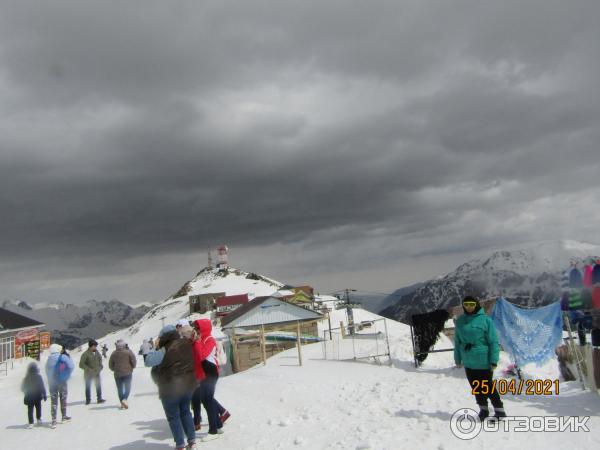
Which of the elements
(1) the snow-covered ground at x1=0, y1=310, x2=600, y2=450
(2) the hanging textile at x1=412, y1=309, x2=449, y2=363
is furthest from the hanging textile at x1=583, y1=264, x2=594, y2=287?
(2) the hanging textile at x1=412, y1=309, x2=449, y2=363

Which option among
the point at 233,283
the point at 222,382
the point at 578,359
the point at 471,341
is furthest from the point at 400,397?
the point at 233,283

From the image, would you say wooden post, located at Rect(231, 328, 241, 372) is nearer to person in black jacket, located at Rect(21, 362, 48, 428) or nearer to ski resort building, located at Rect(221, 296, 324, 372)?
ski resort building, located at Rect(221, 296, 324, 372)

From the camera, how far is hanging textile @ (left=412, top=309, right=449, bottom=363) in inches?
587

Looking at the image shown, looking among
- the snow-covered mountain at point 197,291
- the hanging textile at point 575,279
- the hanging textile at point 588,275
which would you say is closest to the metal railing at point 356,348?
the hanging textile at point 575,279

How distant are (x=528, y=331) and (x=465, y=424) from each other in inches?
243

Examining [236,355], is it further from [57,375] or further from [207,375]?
[207,375]

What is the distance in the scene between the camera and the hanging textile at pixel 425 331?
1492 centimetres

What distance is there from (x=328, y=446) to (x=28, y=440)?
6864 mm

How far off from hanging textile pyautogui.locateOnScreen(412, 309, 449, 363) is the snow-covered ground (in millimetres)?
1193

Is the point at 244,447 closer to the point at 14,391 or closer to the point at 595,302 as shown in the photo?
the point at 595,302

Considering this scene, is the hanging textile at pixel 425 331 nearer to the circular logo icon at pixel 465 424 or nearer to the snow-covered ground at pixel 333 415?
the snow-covered ground at pixel 333 415

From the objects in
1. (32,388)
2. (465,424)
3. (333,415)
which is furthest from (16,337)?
(465,424)

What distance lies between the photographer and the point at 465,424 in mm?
7160
